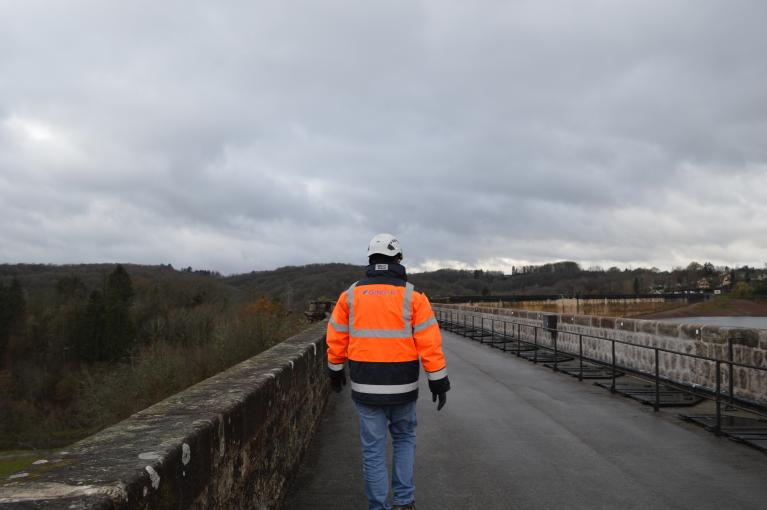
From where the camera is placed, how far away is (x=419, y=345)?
445cm

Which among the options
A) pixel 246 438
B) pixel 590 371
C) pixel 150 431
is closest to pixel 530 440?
pixel 246 438

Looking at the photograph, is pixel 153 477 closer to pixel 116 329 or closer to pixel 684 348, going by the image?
pixel 684 348

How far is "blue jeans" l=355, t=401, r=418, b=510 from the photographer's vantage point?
439 cm

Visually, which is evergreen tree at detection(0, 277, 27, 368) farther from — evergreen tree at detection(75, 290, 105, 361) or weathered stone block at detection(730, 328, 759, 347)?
weathered stone block at detection(730, 328, 759, 347)

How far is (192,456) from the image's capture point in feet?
9.55

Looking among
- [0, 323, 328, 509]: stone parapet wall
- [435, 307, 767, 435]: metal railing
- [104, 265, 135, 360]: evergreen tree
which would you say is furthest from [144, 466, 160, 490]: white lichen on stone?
[104, 265, 135, 360]: evergreen tree

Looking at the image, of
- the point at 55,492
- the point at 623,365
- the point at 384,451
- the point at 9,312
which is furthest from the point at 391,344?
the point at 9,312

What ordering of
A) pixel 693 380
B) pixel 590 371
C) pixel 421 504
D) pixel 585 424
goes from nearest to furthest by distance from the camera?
pixel 421 504 → pixel 585 424 → pixel 693 380 → pixel 590 371

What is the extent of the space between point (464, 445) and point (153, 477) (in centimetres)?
503

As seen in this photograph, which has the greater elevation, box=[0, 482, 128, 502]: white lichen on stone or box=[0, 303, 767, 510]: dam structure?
box=[0, 482, 128, 502]: white lichen on stone

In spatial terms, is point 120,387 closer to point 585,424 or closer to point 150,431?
point 585,424

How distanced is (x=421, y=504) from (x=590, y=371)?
9.63 m

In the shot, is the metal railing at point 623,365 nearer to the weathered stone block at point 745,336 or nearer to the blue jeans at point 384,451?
the weathered stone block at point 745,336

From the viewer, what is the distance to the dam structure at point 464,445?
2.67m
